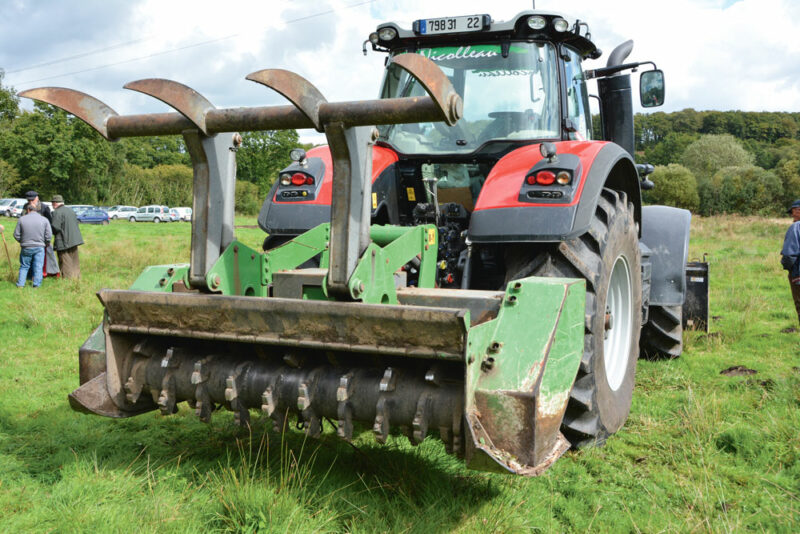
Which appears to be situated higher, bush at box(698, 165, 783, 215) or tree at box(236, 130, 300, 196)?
tree at box(236, 130, 300, 196)

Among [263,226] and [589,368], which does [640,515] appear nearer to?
[589,368]

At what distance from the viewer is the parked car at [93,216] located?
4084 cm

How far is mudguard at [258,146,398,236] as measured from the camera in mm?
4270

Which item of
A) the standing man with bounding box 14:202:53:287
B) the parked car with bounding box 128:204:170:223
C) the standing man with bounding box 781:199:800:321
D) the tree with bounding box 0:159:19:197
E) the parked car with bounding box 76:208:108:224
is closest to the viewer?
the standing man with bounding box 781:199:800:321

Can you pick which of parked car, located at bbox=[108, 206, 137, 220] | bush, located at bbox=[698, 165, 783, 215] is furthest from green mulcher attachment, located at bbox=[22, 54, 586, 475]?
parked car, located at bbox=[108, 206, 137, 220]

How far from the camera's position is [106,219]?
138 feet

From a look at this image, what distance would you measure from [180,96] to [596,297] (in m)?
2.05

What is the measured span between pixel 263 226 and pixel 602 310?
215 centimetres

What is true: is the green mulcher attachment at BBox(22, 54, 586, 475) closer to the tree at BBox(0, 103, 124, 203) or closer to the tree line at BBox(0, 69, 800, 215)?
the tree line at BBox(0, 69, 800, 215)

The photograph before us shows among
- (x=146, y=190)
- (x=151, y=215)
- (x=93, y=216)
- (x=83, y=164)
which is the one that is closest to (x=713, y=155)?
(x=151, y=215)

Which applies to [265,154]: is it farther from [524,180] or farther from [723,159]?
[524,180]

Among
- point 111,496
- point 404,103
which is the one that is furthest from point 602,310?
point 111,496

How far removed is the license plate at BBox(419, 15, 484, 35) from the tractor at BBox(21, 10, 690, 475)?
0.04ft

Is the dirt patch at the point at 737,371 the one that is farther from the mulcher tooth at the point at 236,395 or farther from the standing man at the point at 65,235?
the standing man at the point at 65,235
